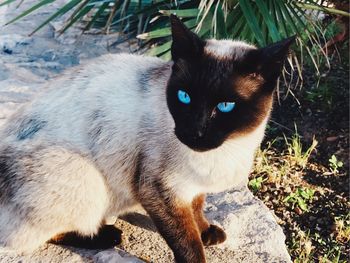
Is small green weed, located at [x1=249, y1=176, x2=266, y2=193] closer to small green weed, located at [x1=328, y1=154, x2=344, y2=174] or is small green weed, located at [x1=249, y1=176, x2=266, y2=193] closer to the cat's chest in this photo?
small green weed, located at [x1=328, y1=154, x2=344, y2=174]

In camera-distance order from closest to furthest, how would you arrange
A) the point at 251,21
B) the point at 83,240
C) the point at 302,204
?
the point at 83,240
the point at 251,21
the point at 302,204

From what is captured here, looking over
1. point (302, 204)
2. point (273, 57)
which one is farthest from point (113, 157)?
point (302, 204)

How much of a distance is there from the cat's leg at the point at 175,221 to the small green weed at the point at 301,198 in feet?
3.59

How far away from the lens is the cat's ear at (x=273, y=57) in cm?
164

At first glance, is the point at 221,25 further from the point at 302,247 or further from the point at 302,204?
the point at 302,247

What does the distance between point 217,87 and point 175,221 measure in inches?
23.2

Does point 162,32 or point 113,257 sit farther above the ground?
point 162,32

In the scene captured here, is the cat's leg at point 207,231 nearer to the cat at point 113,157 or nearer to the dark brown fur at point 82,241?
the cat at point 113,157

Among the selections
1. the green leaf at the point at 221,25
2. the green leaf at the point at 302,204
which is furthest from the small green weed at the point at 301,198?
the green leaf at the point at 221,25

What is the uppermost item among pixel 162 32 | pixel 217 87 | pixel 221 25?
pixel 217 87

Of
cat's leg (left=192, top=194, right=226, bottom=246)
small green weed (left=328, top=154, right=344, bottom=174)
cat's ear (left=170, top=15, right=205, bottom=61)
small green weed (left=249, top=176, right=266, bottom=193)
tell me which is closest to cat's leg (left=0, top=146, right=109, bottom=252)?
cat's leg (left=192, top=194, right=226, bottom=246)

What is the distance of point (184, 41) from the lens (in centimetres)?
175

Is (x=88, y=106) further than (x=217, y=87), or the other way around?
(x=88, y=106)

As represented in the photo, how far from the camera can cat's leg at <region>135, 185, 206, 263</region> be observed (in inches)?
76.6
